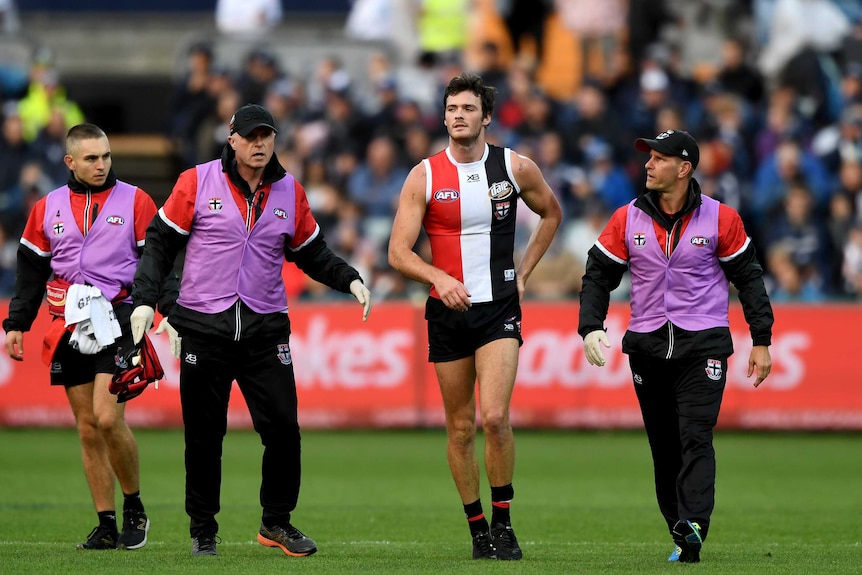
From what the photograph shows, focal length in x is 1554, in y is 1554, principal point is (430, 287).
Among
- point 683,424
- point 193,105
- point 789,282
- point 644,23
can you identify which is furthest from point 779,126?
point 683,424

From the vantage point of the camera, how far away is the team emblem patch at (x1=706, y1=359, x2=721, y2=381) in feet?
30.0

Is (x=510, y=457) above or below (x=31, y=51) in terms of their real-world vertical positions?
below

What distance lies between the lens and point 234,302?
9328mm

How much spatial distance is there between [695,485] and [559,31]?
1601 cm

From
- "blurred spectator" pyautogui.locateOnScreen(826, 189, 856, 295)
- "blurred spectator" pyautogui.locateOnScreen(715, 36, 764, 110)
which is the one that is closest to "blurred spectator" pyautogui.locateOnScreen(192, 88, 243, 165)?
"blurred spectator" pyautogui.locateOnScreen(715, 36, 764, 110)

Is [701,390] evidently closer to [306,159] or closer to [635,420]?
[635,420]

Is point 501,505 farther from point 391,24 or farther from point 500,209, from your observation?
point 391,24

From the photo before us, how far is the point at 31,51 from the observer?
933 inches

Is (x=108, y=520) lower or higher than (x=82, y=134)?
lower

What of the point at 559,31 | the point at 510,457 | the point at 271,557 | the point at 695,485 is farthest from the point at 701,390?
the point at 559,31

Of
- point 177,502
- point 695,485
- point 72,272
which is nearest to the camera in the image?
point 695,485

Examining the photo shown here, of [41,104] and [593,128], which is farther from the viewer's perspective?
[41,104]

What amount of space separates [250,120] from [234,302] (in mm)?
1092

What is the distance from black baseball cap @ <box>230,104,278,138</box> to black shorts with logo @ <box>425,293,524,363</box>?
1459 mm
